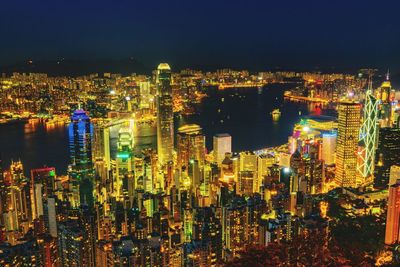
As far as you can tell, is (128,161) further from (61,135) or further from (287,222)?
(287,222)

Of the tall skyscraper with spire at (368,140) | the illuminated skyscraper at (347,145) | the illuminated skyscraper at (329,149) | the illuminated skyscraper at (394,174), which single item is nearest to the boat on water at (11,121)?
the illuminated skyscraper at (329,149)

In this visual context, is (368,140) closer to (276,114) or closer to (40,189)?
(276,114)

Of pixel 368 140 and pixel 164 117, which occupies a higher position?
pixel 164 117


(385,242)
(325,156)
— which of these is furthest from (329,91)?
(385,242)

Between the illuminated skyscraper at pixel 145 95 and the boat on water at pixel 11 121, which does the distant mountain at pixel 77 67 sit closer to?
→ the illuminated skyscraper at pixel 145 95

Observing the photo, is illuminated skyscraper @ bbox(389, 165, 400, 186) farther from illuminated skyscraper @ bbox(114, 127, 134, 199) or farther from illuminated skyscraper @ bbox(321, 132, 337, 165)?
illuminated skyscraper @ bbox(114, 127, 134, 199)

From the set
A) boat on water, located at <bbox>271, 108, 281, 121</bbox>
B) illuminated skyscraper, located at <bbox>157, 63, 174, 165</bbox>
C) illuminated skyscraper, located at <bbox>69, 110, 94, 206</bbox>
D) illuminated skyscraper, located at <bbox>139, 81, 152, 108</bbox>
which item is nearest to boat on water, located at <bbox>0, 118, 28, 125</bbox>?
illuminated skyscraper, located at <bbox>139, 81, 152, 108</bbox>

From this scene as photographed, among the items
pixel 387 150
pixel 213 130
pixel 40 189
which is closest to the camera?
pixel 40 189

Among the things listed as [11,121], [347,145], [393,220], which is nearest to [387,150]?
[347,145]
